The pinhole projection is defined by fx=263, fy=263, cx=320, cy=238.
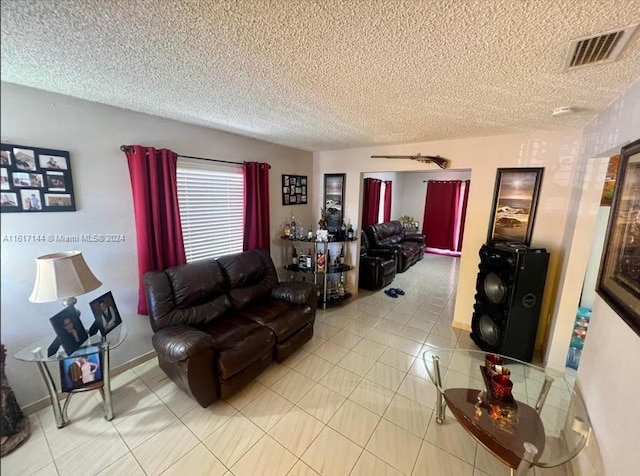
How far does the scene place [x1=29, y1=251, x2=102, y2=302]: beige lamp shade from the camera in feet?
1.99

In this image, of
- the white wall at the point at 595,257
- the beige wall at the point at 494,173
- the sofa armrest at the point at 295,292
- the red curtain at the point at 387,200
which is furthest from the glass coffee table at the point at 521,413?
the red curtain at the point at 387,200

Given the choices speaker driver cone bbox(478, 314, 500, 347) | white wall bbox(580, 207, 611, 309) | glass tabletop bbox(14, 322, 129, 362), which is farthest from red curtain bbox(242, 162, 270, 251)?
white wall bbox(580, 207, 611, 309)

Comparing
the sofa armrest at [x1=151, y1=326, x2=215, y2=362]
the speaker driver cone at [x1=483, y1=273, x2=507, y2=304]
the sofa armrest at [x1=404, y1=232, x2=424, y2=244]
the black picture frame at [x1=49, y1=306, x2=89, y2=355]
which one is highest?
the black picture frame at [x1=49, y1=306, x2=89, y2=355]

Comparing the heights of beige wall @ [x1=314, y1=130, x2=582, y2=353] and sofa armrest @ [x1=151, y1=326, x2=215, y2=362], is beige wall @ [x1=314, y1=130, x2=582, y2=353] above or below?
above

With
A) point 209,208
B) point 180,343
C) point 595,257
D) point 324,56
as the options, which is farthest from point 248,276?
point 595,257

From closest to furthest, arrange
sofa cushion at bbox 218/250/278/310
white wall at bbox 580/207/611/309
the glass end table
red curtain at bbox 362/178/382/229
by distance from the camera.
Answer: the glass end table < white wall at bbox 580/207/611/309 < sofa cushion at bbox 218/250/278/310 < red curtain at bbox 362/178/382/229

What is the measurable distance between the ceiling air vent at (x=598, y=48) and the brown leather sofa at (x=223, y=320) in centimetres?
246

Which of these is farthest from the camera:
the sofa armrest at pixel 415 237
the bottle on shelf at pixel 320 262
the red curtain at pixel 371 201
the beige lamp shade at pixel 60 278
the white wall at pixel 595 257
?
the sofa armrest at pixel 415 237

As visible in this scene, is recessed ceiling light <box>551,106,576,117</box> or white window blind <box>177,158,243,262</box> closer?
Answer: recessed ceiling light <box>551,106,576,117</box>

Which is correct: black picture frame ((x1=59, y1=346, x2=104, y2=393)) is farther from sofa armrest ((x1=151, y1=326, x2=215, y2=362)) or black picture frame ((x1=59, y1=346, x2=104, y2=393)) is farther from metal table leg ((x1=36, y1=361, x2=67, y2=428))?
sofa armrest ((x1=151, y1=326, x2=215, y2=362))

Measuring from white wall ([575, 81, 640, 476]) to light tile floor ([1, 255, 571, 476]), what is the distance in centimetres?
56

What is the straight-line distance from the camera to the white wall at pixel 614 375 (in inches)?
42.0

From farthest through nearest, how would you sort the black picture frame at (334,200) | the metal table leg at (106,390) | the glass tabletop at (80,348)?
1. the black picture frame at (334,200)
2. the metal table leg at (106,390)
3. the glass tabletop at (80,348)

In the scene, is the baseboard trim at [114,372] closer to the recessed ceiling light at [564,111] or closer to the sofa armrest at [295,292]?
the sofa armrest at [295,292]
